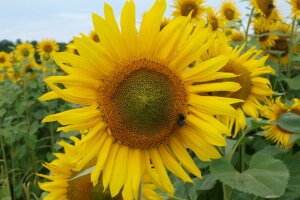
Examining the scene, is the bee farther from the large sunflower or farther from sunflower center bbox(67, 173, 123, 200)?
sunflower center bbox(67, 173, 123, 200)

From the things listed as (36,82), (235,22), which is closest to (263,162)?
(235,22)

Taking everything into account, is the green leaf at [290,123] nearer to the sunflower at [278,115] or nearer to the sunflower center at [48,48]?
the sunflower at [278,115]

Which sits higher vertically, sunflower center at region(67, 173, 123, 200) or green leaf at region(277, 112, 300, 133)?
green leaf at region(277, 112, 300, 133)

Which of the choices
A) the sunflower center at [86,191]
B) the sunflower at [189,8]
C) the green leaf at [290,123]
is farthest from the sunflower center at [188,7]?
the sunflower center at [86,191]

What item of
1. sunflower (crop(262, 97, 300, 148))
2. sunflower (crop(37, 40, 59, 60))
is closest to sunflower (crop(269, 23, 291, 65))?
sunflower (crop(262, 97, 300, 148))

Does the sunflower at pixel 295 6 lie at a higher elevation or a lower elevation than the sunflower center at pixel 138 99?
higher

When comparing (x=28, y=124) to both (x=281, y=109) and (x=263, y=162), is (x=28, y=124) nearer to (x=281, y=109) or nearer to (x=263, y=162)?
(x=281, y=109)
